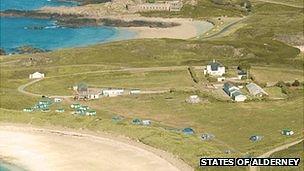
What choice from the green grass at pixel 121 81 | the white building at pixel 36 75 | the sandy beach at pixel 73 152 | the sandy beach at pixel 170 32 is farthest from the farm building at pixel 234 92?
the sandy beach at pixel 170 32

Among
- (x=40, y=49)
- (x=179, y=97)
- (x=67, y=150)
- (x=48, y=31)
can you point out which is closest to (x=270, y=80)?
(x=179, y=97)

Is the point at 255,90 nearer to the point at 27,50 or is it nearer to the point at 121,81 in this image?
the point at 121,81

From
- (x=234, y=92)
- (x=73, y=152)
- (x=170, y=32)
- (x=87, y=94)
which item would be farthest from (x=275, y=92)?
(x=170, y=32)

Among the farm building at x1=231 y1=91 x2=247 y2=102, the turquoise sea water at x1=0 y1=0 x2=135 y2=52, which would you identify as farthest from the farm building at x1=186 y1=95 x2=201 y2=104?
the turquoise sea water at x1=0 y1=0 x2=135 y2=52

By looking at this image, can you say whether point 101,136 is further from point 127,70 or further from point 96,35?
point 96,35

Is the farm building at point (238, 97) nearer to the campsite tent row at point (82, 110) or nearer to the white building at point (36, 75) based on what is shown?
the campsite tent row at point (82, 110)

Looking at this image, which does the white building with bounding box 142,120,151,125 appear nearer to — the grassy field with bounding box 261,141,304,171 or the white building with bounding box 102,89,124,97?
the white building with bounding box 102,89,124,97
